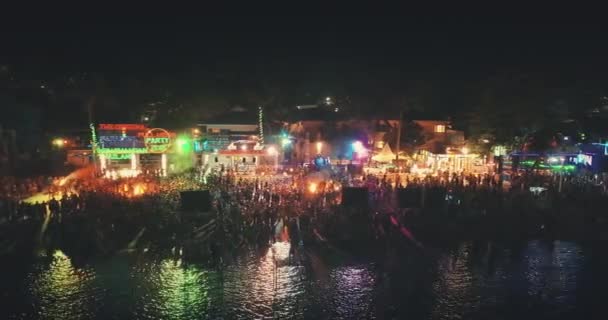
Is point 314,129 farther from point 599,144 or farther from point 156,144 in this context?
point 599,144

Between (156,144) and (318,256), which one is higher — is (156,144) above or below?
above

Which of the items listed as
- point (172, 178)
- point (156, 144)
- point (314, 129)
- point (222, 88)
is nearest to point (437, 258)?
point (172, 178)

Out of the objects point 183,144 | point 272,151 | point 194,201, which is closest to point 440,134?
point 272,151

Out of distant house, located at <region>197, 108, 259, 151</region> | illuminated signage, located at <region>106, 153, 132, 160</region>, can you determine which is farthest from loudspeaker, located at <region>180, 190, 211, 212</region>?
distant house, located at <region>197, 108, 259, 151</region>

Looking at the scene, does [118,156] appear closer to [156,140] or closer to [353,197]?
[156,140]

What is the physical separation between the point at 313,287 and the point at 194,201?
6567 millimetres

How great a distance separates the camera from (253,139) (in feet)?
110

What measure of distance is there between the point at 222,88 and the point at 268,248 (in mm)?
29584

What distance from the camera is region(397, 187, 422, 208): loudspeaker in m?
19.1

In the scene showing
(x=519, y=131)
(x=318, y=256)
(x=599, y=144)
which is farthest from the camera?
(x=519, y=131)

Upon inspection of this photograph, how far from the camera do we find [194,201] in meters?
17.4

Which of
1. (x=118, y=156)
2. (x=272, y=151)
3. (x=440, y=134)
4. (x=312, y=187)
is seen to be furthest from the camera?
(x=440, y=134)

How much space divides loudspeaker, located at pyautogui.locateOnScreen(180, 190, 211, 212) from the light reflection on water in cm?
280

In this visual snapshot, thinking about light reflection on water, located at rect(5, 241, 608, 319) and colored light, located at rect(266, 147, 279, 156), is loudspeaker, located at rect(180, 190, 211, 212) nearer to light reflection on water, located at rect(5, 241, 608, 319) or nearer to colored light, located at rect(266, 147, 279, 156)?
light reflection on water, located at rect(5, 241, 608, 319)
